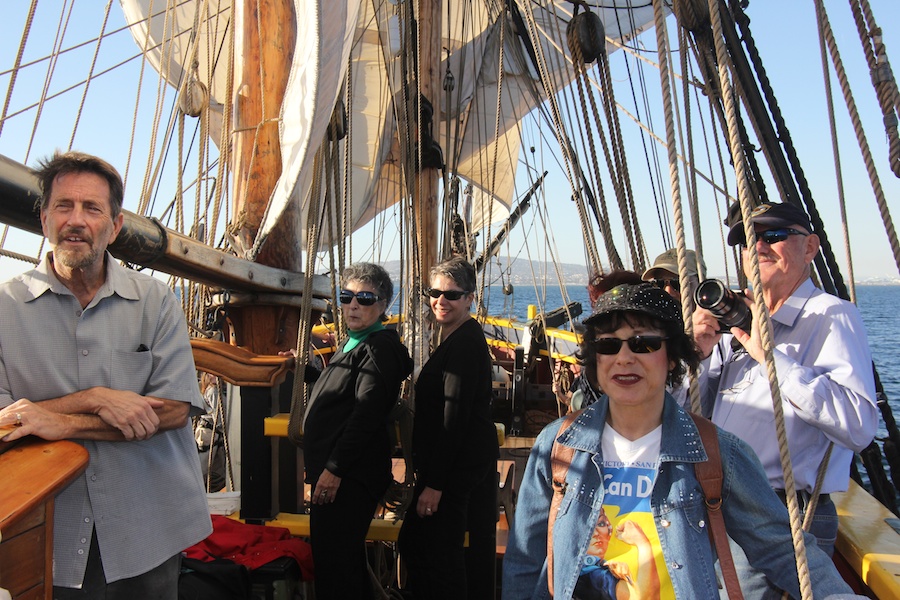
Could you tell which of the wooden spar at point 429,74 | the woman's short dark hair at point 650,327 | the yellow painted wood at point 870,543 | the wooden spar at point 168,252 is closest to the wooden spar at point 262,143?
the wooden spar at point 168,252

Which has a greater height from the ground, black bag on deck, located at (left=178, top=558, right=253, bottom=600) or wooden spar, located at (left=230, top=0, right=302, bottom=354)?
wooden spar, located at (left=230, top=0, right=302, bottom=354)

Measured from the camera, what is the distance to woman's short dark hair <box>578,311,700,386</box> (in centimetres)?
131

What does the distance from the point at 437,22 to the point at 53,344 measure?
4.27 metres

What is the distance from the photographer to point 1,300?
143cm

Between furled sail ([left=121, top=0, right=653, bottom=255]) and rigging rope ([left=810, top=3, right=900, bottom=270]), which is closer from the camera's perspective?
rigging rope ([left=810, top=3, right=900, bottom=270])

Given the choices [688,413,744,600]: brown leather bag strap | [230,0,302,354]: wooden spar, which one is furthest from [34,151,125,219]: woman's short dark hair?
[688,413,744,600]: brown leather bag strap

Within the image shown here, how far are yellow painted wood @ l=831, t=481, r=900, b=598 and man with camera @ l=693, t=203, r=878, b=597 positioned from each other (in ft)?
0.37

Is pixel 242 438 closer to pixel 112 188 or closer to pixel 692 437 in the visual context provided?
pixel 112 188

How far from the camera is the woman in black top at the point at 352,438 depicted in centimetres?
207

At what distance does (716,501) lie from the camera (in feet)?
3.84

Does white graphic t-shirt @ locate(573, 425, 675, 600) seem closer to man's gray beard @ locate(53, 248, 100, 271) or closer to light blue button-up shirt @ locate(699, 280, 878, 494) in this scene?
light blue button-up shirt @ locate(699, 280, 878, 494)

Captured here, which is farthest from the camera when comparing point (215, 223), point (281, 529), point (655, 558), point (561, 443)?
point (215, 223)

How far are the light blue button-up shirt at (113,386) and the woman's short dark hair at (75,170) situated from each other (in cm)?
15

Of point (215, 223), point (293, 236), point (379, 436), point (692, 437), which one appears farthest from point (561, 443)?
point (215, 223)
